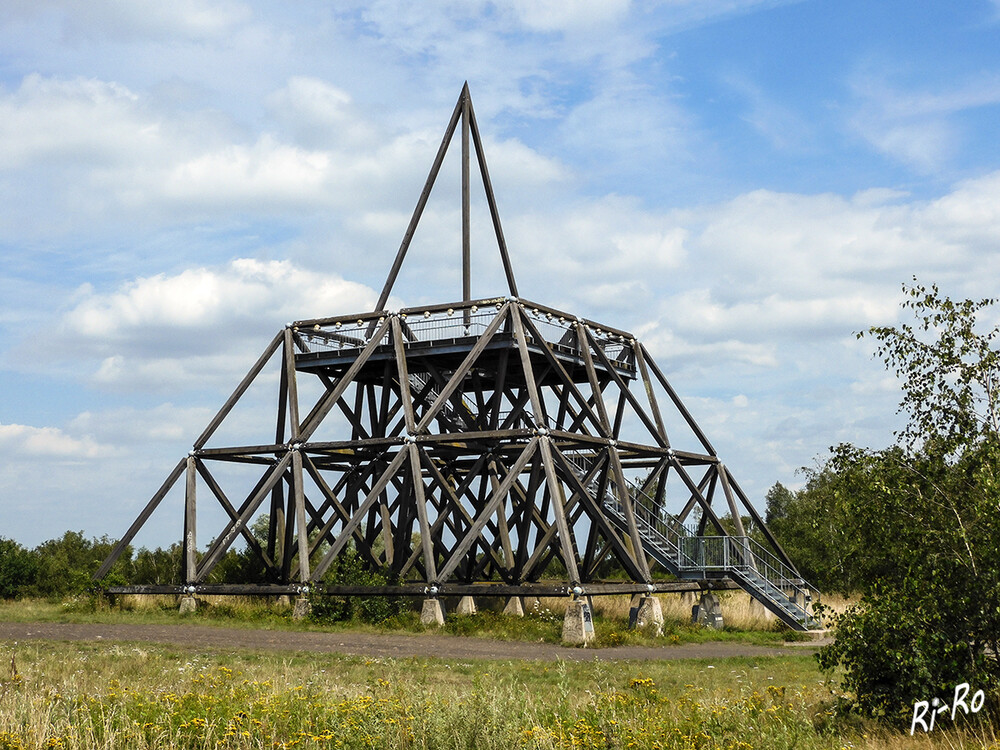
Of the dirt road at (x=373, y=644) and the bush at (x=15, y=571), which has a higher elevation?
the bush at (x=15, y=571)

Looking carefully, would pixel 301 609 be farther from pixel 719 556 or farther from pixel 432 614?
pixel 719 556

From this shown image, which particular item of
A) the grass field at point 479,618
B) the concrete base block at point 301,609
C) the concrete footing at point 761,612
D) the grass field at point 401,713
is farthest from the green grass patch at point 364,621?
the grass field at point 401,713

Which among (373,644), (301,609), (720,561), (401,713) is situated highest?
(720,561)

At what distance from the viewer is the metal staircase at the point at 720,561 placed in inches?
1252

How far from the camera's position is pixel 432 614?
2947 centimetres

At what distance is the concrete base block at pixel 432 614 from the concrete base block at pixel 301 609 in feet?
12.5

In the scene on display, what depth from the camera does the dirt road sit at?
23.6 m

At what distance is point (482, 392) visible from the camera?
4044 cm

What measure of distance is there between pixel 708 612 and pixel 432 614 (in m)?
8.84

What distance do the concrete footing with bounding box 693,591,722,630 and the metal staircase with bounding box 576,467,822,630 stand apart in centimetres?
65

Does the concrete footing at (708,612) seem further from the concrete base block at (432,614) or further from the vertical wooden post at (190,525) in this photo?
the vertical wooden post at (190,525)

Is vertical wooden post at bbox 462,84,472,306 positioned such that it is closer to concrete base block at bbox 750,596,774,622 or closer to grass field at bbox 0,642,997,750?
concrete base block at bbox 750,596,774,622

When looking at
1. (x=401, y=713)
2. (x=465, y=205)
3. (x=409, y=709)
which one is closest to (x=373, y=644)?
(x=409, y=709)

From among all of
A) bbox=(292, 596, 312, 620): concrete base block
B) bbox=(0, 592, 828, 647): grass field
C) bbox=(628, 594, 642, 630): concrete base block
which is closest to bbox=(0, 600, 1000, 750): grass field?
bbox=(0, 592, 828, 647): grass field
